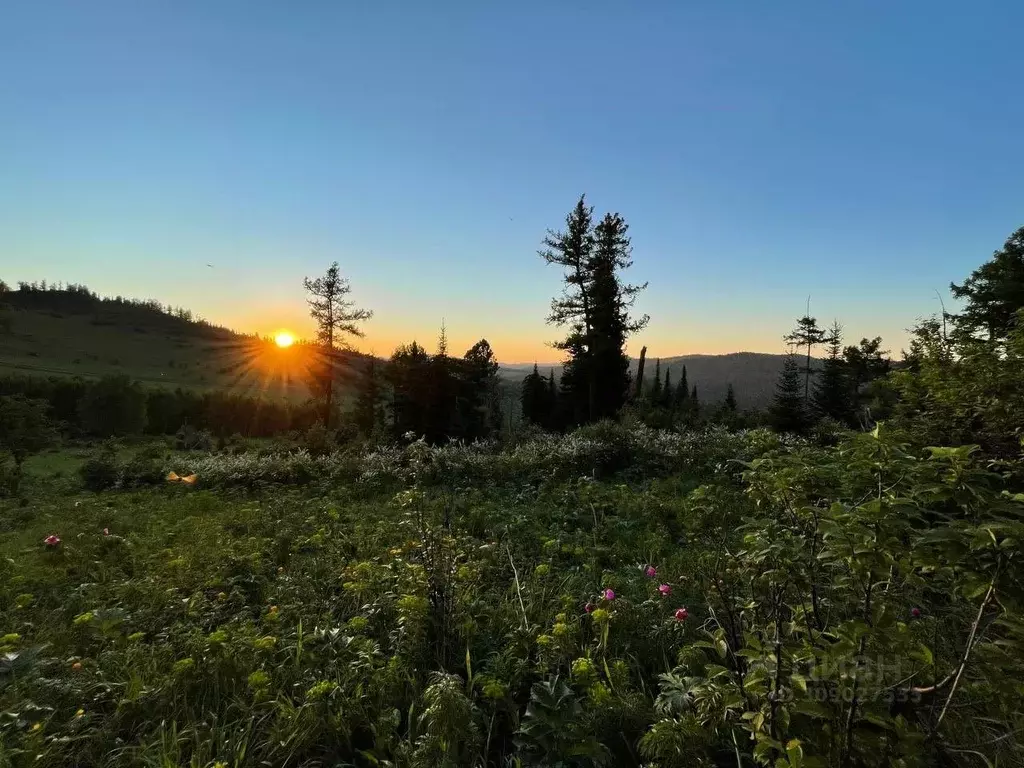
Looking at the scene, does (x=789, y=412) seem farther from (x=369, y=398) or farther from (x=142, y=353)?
(x=142, y=353)

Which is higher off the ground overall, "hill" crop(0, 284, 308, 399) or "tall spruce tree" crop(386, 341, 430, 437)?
"hill" crop(0, 284, 308, 399)

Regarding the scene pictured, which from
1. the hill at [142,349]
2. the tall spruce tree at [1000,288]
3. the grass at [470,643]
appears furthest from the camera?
the hill at [142,349]

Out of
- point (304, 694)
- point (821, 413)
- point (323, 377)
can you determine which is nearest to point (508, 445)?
point (304, 694)

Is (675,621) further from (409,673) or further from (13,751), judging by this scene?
(13,751)

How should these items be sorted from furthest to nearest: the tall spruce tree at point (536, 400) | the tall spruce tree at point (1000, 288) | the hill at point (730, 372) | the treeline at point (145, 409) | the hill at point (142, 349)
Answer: the hill at point (730, 372), the hill at point (142, 349), the tall spruce tree at point (536, 400), the treeline at point (145, 409), the tall spruce tree at point (1000, 288)

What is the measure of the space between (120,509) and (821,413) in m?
28.2

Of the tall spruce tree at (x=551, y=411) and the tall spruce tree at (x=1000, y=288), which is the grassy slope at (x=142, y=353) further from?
the tall spruce tree at (x=1000, y=288)

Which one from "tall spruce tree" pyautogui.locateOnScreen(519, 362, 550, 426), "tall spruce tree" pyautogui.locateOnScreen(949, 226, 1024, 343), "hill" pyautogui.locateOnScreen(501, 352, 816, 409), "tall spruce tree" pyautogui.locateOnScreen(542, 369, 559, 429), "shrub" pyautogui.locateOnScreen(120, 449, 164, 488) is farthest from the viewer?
"hill" pyautogui.locateOnScreen(501, 352, 816, 409)

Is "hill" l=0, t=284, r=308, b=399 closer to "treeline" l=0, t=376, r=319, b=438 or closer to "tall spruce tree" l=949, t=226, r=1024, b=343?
"treeline" l=0, t=376, r=319, b=438

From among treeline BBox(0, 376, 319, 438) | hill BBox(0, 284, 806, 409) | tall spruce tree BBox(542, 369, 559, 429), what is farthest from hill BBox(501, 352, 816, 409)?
treeline BBox(0, 376, 319, 438)

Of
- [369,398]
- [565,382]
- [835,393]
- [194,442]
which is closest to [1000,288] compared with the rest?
[835,393]

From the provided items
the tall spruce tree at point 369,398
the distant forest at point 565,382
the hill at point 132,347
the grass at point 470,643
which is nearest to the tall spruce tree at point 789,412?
the distant forest at point 565,382

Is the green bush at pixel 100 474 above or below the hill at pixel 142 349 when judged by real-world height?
below

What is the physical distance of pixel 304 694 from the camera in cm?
262
